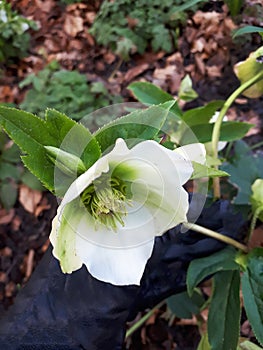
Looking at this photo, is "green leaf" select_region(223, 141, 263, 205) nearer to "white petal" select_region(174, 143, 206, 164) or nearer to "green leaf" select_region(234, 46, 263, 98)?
"green leaf" select_region(234, 46, 263, 98)

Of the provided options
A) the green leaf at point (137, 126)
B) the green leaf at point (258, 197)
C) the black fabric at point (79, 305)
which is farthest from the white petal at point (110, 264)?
the green leaf at point (258, 197)

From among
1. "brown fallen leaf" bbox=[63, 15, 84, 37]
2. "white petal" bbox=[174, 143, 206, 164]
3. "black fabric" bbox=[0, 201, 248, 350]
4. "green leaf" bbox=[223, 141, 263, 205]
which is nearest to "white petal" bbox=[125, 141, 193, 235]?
"white petal" bbox=[174, 143, 206, 164]

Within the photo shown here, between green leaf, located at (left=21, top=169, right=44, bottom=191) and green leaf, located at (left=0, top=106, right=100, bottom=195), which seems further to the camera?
green leaf, located at (left=21, top=169, right=44, bottom=191)

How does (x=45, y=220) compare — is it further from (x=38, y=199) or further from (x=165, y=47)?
(x=165, y=47)

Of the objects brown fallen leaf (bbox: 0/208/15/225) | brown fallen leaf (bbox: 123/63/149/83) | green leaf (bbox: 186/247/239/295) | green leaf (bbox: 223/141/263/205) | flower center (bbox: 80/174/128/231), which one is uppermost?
flower center (bbox: 80/174/128/231)

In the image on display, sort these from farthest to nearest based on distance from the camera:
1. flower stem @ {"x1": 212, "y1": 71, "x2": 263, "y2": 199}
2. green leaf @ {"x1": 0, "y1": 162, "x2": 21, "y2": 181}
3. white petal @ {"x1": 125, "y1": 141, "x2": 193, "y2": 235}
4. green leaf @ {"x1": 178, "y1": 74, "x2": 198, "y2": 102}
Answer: green leaf @ {"x1": 0, "y1": 162, "x2": 21, "y2": 181} < green leaf @ {"x1": 178, "y1": 74, "x2": 198, "y2": 102} < flower stem @ {"x1": 212, "y1": 71, "x2": 263, "y2": 199} < white petal @ {"x1": 125, "y1": 141, "x2": 193, "y2": 235}

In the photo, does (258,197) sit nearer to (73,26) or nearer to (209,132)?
(209,132)

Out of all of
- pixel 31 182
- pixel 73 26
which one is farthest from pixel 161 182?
pixel 73 26
